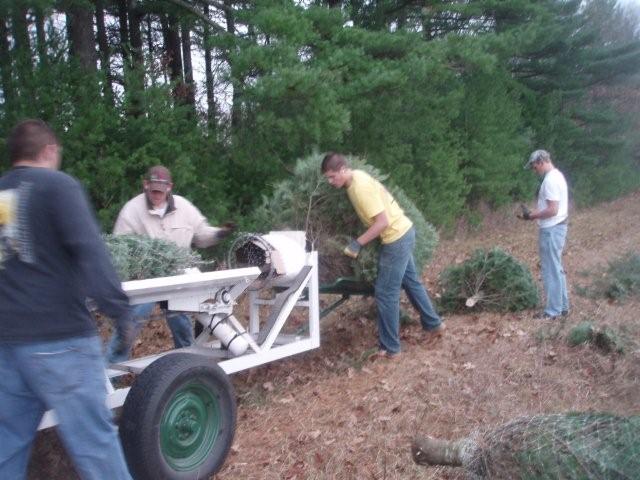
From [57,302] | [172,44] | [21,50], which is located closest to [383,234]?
[57,302]

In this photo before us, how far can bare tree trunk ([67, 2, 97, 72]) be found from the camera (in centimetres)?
1157

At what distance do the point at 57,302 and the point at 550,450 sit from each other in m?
2.45

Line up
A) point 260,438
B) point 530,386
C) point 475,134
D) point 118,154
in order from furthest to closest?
point 475,134 < point 118,154 < point 530,386 < point 260,438

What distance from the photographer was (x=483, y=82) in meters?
20.6

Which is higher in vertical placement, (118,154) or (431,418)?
(118,154)

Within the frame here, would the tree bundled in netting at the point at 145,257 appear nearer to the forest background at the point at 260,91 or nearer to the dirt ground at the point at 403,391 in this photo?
the dirt ground at the point at 403,391

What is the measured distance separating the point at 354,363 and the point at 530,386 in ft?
5.57

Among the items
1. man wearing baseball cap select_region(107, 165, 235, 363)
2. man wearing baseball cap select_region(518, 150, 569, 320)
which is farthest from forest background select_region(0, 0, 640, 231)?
man wearing baseball cap select_region(107, 165, 235, 363)

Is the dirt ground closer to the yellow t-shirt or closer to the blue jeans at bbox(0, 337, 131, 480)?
the yellow t-shirt

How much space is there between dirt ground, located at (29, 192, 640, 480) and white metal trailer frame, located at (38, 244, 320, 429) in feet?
1.70

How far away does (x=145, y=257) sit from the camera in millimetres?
5117

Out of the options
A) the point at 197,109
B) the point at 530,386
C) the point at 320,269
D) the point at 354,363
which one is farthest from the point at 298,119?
the point at 530,386

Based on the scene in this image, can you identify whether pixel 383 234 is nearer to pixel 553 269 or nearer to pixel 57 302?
pixel 553 269

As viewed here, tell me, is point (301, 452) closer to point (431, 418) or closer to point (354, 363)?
point (431, 418)
